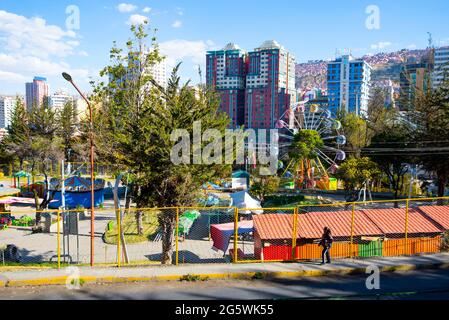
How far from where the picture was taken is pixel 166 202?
13.4 metres

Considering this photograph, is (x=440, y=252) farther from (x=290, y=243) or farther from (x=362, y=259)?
(x=290, y=243)

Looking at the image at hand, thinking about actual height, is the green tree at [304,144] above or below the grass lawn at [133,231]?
above

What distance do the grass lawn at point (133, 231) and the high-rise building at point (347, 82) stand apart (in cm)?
16006

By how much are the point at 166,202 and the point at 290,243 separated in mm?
4501

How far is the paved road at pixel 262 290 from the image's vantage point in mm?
9445

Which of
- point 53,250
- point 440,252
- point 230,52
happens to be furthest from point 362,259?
point 230,52

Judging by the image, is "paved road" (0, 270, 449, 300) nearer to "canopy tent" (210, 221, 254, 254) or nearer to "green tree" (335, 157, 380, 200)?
"canopy tent" (210, 221, 254, 254)

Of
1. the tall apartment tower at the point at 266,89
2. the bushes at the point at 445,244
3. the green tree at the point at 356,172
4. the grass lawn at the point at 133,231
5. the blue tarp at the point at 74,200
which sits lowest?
the grass lawn at the point at 133,231

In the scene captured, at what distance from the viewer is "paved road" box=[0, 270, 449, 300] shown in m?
9.45

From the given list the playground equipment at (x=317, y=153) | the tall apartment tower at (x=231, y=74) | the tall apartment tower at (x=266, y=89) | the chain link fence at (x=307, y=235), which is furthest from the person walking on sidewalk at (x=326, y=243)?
the tall apartment tower at (x=231, y=74)

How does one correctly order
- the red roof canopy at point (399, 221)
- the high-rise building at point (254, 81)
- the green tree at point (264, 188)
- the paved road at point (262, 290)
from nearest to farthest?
the paved road at point (262, 290)
the red roof canopy at point (399, 221)
the green tree at point (264, 188)
the high-rise building at point (254, 81)

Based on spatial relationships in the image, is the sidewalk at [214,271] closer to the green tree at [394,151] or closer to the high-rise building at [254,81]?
the green tree at [394,151]

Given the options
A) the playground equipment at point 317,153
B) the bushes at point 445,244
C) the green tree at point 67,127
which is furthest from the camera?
the green tree at point 67,127

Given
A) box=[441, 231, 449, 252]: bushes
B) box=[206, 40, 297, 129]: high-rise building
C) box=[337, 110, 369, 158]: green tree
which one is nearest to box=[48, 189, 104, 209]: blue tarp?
box=[441, 231, 449, 252]: bushes
